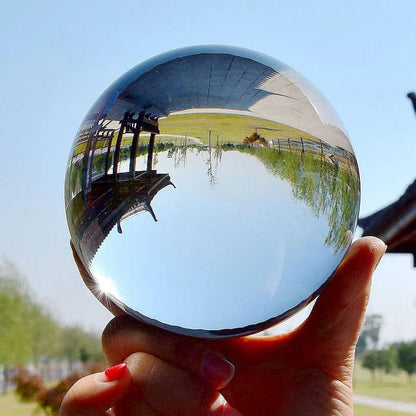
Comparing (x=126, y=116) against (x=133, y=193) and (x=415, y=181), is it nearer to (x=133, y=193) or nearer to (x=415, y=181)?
(x=133, y=193)

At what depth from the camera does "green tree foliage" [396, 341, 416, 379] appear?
37.3m

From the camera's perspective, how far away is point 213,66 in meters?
1.16

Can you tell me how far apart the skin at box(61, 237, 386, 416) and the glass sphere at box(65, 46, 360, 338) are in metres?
0.13

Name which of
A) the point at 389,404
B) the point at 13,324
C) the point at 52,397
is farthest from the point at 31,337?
the point at 389,404

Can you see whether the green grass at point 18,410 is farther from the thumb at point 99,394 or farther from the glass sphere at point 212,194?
the glass sphere at point 212,194

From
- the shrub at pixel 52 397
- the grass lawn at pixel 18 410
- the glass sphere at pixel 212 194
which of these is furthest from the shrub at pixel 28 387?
the glass sphere at pixel 212 194

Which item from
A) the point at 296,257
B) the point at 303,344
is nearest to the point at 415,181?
the point at 303,344

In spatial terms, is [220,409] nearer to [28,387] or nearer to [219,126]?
[219,126]

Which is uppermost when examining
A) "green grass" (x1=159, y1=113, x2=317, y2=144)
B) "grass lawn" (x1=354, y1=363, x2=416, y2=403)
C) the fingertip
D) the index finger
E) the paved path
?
"green grass" (x1=159, y1=113, x2=317, y2=144)

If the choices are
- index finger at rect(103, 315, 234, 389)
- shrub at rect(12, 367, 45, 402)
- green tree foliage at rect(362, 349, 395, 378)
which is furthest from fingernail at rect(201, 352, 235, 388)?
green tree foliage at rect(362, 349, 395, 378)

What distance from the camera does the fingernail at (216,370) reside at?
1.25m

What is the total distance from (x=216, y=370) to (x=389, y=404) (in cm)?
3280

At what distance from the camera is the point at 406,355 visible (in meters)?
38.0

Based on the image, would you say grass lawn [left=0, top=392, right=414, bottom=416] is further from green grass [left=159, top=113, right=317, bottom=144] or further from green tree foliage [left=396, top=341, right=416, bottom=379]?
green grass [left=159, top=113, right=317, bottom=144]
